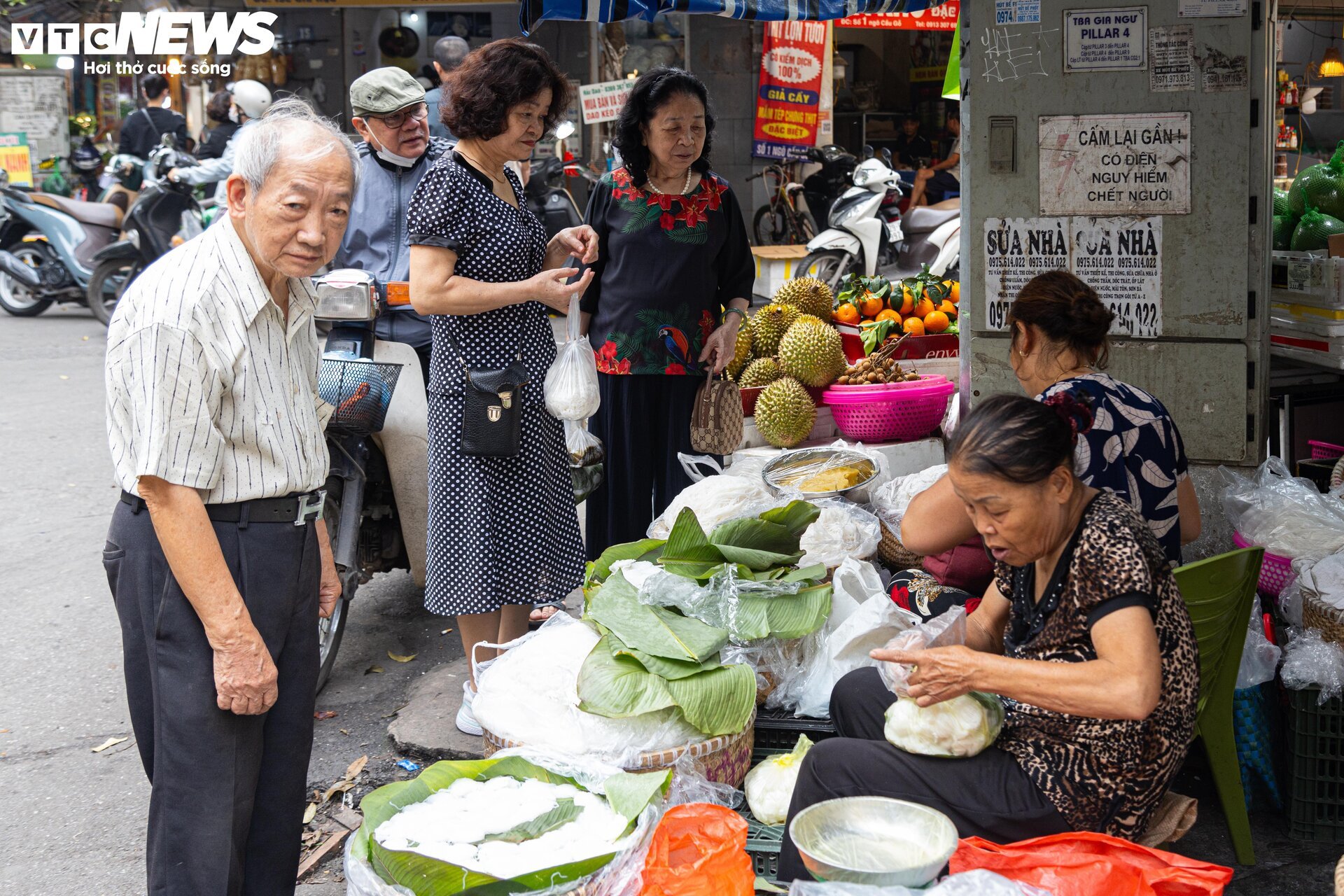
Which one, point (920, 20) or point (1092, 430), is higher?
point (920, 20)

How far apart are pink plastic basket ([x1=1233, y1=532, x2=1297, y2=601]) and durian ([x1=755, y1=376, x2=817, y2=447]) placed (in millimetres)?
1853

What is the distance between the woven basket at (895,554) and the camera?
12.4 ft

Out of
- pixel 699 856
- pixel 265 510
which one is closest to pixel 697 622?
pixel 699 856

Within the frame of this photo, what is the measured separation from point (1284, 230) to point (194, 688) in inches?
160

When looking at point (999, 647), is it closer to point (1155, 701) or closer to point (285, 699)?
point (1155, 701)

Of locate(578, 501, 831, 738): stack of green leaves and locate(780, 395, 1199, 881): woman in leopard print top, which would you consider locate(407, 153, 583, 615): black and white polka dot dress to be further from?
locate(780, 395, 1199, 881): woman in leopard print top

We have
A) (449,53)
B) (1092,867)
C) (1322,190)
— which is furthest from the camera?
(449,53)

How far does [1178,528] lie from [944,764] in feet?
3.37

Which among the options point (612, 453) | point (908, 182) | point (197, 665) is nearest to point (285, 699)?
point (197, 665)

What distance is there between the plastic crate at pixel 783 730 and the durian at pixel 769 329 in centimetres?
230

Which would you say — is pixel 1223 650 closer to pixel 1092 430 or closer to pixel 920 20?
pixel 1092 430

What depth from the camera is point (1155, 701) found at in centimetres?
193

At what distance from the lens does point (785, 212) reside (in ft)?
38.3

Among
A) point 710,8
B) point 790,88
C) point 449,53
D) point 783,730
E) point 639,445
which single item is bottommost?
point 783,730
